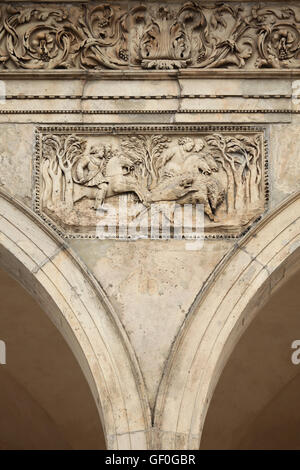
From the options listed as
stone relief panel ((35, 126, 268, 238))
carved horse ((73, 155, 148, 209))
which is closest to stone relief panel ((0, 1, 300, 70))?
stone relief panel ((35, 126, 268, 238))

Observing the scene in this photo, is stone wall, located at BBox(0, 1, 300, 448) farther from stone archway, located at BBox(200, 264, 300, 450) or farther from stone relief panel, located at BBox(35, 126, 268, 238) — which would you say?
stone archway, located at BBox(200, 264, 300, 450)

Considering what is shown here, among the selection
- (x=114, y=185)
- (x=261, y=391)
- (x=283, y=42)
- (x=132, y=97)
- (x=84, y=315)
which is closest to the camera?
(x=84, y=315)

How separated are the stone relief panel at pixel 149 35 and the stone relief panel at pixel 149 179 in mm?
430

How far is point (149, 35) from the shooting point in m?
8.70

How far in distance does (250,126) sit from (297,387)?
310 centimetres

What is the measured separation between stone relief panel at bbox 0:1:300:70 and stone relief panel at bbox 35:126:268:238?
0.43m

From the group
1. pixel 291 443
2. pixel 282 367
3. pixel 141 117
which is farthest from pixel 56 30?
pixel 291 443

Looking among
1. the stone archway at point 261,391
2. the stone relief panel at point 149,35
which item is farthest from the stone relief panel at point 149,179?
the stone archway at point 261,391

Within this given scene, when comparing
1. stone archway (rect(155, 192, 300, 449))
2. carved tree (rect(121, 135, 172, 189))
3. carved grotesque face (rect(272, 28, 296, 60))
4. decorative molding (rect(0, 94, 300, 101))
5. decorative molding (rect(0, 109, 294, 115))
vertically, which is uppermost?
carved grotesque face (rect(272, 28, 296, 60))

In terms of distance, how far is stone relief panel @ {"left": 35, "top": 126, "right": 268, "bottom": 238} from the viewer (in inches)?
330

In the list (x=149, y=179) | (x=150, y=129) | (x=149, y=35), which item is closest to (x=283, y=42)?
(x=149, y=35)

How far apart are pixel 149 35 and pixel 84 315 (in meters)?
1.80

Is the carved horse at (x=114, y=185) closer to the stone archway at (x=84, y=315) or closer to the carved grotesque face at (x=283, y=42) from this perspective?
the stone archway at (x=84, y=315)

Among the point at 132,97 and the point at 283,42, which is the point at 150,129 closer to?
the point at 132,97
